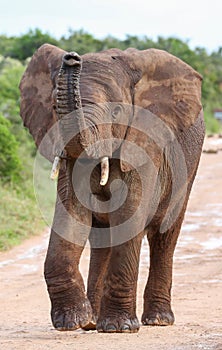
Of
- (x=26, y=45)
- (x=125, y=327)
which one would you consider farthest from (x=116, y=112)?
(x=26, y=45)

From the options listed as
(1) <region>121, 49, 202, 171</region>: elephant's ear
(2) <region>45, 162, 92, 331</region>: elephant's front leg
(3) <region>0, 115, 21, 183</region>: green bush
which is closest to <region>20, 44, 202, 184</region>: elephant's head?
(1) <region>121, 49, 202, 171</region>: elephant's ear

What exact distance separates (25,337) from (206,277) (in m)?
4.29

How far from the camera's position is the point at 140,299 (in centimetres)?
962

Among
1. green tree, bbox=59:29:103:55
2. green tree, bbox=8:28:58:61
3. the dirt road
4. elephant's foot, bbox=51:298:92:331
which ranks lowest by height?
green tree, bbox=59:29:103:55

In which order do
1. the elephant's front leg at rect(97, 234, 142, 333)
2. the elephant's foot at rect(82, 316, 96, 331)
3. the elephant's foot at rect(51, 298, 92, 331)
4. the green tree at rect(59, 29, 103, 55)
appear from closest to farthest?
the elephant's foot at rect(51, 298, 92, 331) → the elephant's front leg at rect(97, 234, 142, 333) → the elephant's foot at rect(82, 316, 96, 331) → the green tree at rect(59, 29, 103, 55)

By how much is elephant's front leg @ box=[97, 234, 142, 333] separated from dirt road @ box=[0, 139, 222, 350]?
15cm

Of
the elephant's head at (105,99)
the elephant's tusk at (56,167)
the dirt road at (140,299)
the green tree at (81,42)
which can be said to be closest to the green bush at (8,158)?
the dirt road at (140,299)

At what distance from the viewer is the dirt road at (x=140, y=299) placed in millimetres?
6109

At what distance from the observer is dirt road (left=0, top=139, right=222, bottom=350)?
20.0 feet

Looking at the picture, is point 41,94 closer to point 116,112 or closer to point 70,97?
point 116,112

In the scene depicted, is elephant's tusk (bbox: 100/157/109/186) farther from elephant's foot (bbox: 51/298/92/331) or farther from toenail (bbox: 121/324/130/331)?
toenail (bbox: 121/324/130/331)

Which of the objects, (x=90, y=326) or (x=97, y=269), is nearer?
(x=90, y=326)

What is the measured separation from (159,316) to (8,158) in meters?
8.42

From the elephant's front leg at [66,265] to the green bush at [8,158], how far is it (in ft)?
30.0
